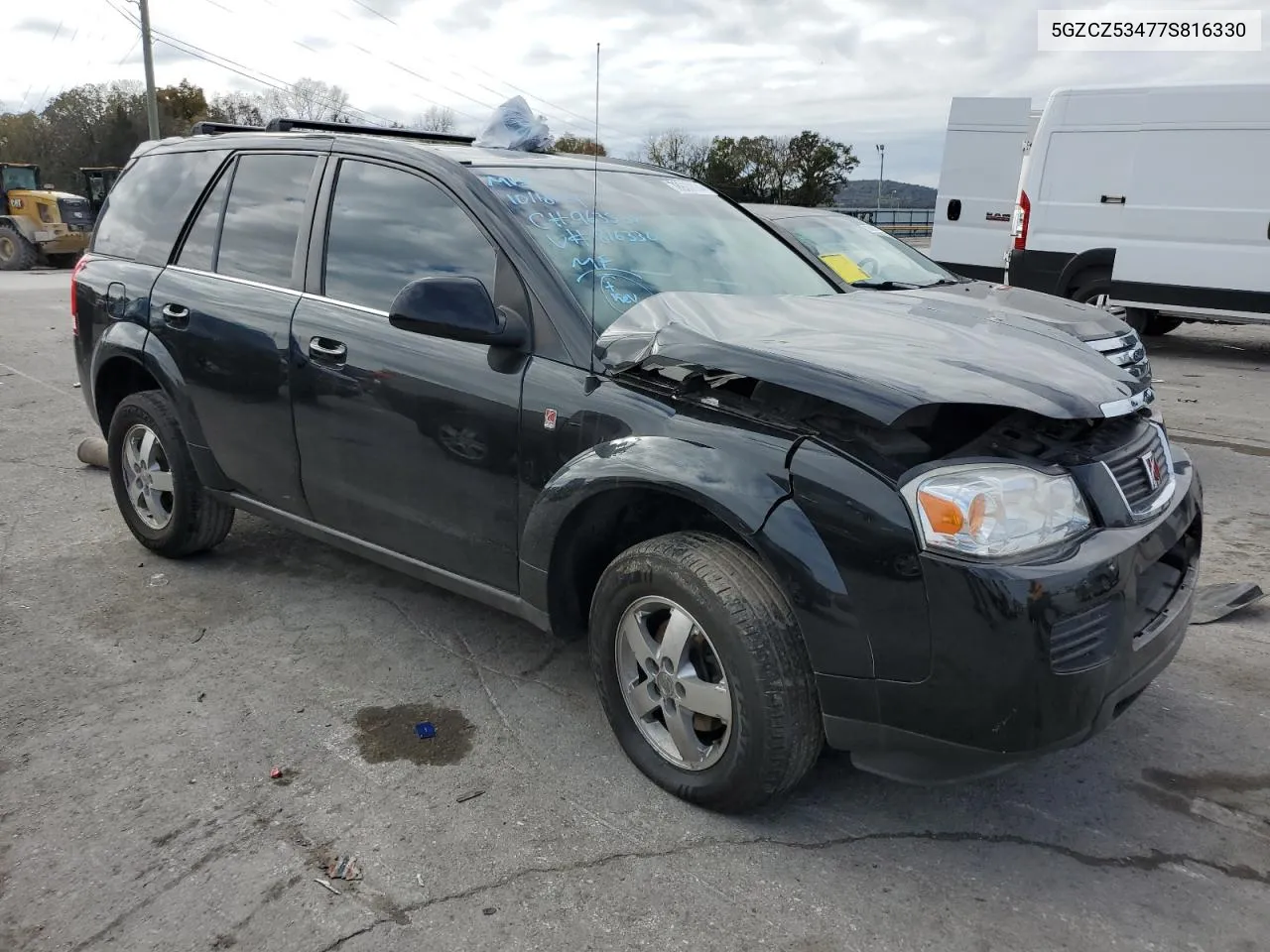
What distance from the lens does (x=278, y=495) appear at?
3.95 m

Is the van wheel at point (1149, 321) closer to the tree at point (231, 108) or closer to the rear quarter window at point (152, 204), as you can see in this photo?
the rear quarter window at point (152, 204)

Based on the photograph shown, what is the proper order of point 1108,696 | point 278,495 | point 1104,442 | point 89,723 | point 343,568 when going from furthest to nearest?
point 343,568
point 278,495
point 89,723
point 1104,442
point 1108,696

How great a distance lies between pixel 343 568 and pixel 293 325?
4.46ft

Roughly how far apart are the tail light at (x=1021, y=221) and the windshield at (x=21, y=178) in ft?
83.3


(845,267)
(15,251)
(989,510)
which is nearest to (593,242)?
(989,510)

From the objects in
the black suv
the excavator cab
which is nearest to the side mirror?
the black suv

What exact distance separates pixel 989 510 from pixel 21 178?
30746 mm

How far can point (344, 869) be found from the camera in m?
Result: 2.55

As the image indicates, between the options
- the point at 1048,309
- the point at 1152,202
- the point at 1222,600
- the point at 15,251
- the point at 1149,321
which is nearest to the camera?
the point at 1222,600

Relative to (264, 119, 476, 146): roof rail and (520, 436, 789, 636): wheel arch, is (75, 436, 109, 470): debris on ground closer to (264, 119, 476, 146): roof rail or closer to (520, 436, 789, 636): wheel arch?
(264, 119, 476, 146): roof rail

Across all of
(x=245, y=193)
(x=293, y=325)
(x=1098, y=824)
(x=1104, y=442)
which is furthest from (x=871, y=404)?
(x=245, y=193)

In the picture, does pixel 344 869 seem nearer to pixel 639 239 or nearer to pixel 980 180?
pixel 639 239

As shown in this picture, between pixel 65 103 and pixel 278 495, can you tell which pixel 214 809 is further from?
pixel 65 103

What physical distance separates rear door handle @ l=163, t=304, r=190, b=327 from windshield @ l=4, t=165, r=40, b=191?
2678cm
